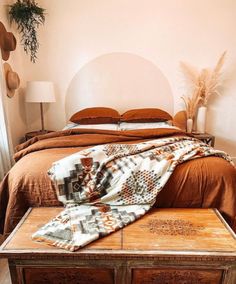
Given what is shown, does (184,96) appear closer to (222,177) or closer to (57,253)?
(222,177)

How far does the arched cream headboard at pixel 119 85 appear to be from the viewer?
10.5 ft

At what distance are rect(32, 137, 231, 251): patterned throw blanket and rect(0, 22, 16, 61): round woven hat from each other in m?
1.79

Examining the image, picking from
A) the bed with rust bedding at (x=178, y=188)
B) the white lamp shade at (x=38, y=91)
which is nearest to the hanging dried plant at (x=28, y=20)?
the white lamp shade at (x=38, y=91)

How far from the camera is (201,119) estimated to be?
3.18m

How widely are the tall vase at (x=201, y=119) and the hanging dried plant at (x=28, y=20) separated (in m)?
2.26

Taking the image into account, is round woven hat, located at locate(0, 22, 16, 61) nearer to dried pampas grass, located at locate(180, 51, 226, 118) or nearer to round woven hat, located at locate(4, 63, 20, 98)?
round woven hat, located at locate(4, 63, 20, 98)

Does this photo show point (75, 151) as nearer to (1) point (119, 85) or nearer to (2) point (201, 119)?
(1) point (119, 85)

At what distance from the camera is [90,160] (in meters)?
1.54

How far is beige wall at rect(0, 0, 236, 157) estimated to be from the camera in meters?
3.05

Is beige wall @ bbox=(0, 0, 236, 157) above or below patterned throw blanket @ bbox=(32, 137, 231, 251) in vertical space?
above

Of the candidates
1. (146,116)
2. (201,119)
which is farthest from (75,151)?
(201,119)

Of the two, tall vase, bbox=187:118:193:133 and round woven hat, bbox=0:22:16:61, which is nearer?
round woven hat, bbox=0:22:16:61

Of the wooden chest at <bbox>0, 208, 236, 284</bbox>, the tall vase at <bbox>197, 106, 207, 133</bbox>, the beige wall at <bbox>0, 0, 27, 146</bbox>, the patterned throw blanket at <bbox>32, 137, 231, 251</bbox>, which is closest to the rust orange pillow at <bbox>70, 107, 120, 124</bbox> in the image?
the beige wall at <bbox>0, 0, 27, 146</bbox>

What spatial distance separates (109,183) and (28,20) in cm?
250
